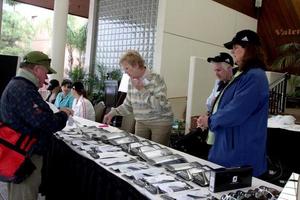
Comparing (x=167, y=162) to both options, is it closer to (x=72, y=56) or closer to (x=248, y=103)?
(x=248, y=103)

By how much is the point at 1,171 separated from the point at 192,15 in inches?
195

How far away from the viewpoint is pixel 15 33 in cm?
741

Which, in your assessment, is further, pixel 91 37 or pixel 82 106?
pixel 91 37

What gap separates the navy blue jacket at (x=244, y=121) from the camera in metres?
1.62

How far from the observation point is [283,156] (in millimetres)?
3646

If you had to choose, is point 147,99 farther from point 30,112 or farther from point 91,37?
point 91,37

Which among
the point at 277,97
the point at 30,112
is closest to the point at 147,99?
the point at 30,112

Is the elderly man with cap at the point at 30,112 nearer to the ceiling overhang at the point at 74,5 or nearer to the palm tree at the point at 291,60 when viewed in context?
the palm tree at the point at 291,60

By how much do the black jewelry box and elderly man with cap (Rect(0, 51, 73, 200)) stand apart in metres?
0.93

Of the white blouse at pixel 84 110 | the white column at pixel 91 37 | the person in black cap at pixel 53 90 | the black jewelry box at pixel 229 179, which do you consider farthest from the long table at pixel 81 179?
the white column at pixel 91 37

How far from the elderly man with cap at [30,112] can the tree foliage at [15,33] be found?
17.4ft

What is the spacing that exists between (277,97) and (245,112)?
4578 millimetres

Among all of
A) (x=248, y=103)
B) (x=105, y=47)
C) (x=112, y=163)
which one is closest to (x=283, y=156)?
(x=248, y=103)

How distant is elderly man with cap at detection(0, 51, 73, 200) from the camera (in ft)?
5.56
